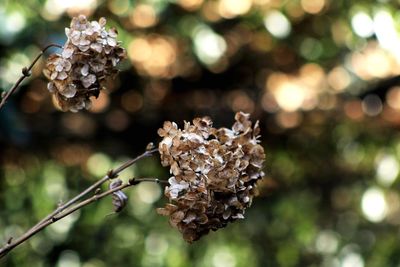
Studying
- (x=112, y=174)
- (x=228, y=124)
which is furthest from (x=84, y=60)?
(x=228, y=124)

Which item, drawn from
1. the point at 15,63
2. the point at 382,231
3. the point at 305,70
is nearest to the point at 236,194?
the point at 15,63

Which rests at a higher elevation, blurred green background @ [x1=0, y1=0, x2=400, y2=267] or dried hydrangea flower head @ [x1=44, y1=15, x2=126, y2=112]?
blurred green background @ [x1=0, y1=0, x2=400, y2=267]

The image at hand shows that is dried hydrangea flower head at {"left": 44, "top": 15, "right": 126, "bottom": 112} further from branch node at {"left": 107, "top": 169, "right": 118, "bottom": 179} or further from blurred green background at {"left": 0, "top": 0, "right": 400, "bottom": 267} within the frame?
blurred green background at {"left": 0, "top": 0, "right": 400, "bottom": 267}

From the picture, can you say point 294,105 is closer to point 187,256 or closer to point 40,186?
point 187,256

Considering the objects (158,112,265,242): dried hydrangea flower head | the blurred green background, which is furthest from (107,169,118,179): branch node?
the blurred green background

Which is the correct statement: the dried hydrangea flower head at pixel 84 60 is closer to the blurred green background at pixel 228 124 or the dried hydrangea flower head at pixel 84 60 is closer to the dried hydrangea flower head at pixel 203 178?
the dried hydrangea flower head at pixel 203 178

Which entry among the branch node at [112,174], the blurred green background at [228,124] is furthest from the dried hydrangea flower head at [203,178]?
the blurred green background at [228,124]
